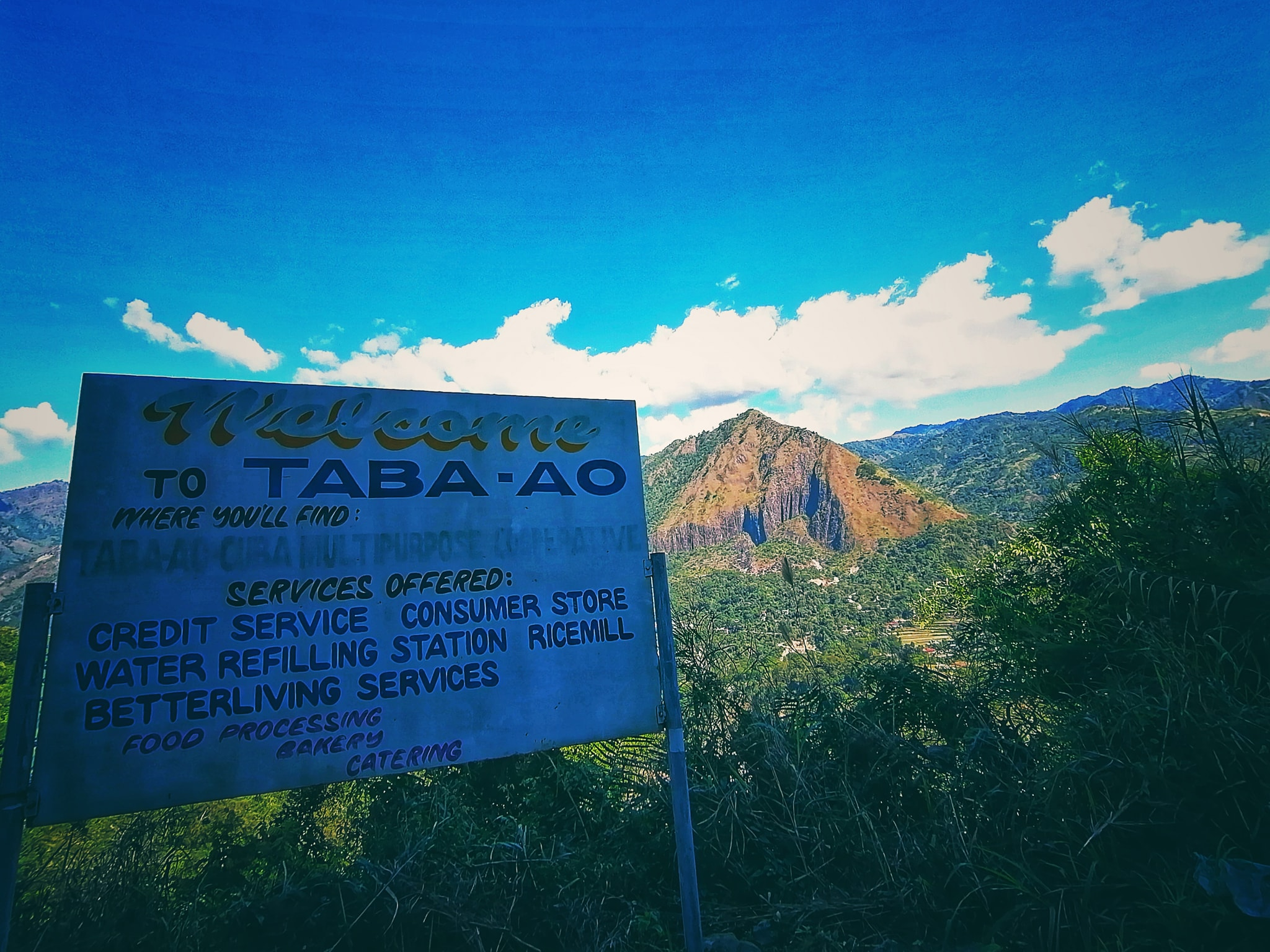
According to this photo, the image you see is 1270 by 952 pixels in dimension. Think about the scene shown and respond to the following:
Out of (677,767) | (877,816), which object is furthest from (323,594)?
(877,816)

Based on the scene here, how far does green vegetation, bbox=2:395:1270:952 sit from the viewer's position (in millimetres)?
2576

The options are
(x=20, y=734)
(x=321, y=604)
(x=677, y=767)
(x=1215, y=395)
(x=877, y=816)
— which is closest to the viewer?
(x=20, y=734)

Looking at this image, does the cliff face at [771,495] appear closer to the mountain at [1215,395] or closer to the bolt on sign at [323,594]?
the mountain at [1215,395]

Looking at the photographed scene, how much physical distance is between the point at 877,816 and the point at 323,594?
3.11 meters

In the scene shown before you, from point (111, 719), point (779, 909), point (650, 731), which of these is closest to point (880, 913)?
point (779, 909)

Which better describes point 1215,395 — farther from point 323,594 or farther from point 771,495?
point 771,495

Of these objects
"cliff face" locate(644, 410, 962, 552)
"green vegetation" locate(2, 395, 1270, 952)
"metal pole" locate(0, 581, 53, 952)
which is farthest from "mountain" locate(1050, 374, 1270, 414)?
"cliff face" locate(644, 410, 962, 552)

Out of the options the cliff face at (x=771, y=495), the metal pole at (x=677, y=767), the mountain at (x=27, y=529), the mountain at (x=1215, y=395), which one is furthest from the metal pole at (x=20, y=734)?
the cliff face at (x=771, y=495)

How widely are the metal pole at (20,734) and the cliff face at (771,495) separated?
108 m

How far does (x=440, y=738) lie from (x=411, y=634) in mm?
471

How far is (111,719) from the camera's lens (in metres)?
2.25

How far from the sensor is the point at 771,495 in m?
142

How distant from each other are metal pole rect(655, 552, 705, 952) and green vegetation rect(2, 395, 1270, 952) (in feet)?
0.54

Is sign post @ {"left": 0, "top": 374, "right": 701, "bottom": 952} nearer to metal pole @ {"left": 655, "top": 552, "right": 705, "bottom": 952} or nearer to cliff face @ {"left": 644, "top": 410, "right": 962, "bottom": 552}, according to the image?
metal pole @ {"left": 655, "top": 552, "right": 705, "bottom": 952}
